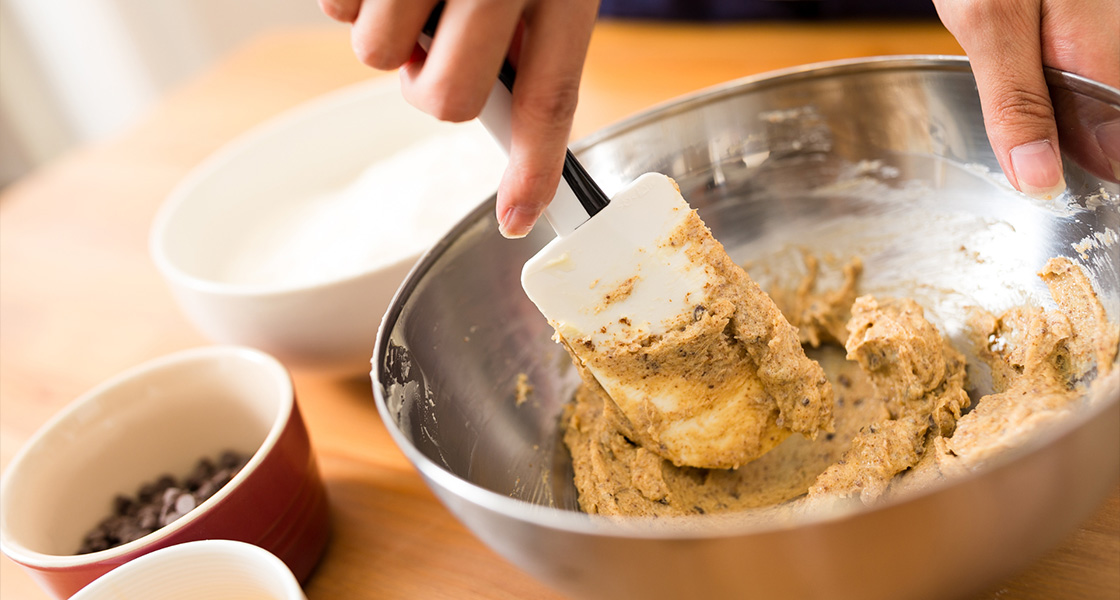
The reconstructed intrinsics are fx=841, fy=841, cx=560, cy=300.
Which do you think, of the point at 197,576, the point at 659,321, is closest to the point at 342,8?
the point at 659,321

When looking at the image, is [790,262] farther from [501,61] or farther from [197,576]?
[197,576]

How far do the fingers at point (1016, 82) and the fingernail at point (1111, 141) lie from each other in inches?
1.6

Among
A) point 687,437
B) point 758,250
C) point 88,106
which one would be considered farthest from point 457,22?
point 88,106

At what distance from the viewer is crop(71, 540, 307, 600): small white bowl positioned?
71 cm

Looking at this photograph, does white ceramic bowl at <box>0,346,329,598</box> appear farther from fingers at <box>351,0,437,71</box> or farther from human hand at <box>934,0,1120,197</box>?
human hand at <box>934,0,1120,197</box>

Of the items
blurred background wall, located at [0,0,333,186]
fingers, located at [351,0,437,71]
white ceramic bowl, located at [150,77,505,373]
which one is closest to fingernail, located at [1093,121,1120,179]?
fingers, located at [351,0,437,71]

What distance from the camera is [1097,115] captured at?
0.74 m

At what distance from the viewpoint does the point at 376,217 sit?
1184 millimetres

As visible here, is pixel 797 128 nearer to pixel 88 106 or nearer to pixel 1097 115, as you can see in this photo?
Result: pixel 1097 115

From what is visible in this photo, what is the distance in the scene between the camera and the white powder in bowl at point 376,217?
1111mm

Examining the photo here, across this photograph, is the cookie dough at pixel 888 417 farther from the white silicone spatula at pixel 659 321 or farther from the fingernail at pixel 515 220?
the fingernail at pixel 515 220

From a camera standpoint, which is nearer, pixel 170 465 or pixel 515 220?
pixel 515 220

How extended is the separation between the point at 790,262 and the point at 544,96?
510 mm

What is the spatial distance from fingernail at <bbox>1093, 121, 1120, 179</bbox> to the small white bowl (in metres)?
0.80
